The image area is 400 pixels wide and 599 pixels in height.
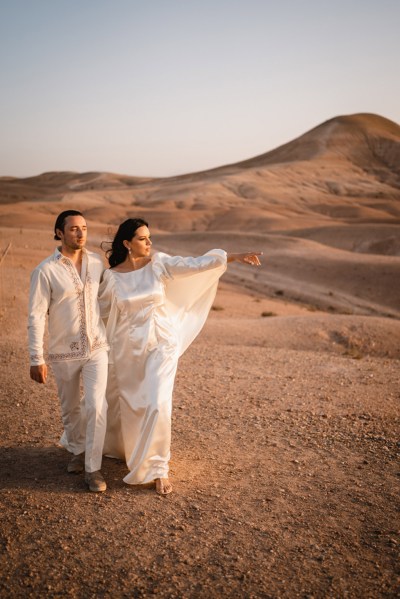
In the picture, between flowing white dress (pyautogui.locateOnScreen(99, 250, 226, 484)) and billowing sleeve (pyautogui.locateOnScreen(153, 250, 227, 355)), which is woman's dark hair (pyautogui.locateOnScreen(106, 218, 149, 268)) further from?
billowing sleeve (pyautogui.locateOnScreen(153, 250, 227, 355))

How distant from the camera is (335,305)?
69.5 feet

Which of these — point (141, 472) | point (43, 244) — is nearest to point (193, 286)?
point (141, 472)

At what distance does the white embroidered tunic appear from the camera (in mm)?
4352

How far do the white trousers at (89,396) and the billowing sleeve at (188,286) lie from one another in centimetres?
90

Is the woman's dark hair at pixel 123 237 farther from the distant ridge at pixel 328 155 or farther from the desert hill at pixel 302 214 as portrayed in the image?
the distant ridge at pixel 328 155

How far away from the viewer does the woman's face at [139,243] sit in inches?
189

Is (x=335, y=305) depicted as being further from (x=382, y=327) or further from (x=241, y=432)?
(x=241, y=432)

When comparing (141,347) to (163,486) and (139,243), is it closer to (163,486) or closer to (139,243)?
(139,243)

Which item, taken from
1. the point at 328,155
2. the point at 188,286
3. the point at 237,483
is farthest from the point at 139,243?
the point at 328,155

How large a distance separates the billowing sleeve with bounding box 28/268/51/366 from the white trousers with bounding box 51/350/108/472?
0.70 feet

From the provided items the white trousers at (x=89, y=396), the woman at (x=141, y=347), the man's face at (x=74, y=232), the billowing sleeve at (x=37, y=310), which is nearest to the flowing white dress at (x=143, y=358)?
the woman at (x=141, y=347)

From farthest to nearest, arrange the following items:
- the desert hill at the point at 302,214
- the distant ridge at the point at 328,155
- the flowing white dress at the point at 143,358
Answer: the distant ridge at the point at 328,155 → the desert hill at the point at 302,214 → the flowing white dress at the point at 143,358

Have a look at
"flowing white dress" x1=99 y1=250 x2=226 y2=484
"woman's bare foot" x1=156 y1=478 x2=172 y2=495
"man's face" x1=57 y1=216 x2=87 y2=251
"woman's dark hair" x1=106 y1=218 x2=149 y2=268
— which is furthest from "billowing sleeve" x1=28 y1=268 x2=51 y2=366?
"woman's bare foot" x1=156 y1=478 x2=172 y2=495

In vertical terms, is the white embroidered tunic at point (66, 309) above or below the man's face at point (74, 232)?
below
